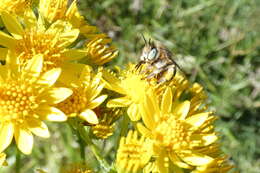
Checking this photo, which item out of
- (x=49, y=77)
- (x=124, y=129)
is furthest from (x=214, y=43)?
(x=49, y=77)

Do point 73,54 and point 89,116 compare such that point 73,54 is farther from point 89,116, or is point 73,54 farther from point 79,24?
point 89,116

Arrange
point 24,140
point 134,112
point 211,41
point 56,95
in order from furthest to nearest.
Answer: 1. point 211,41
2. point 134,112
3. point 56,95
4. point 24,140

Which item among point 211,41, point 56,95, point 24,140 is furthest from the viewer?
point 211,41

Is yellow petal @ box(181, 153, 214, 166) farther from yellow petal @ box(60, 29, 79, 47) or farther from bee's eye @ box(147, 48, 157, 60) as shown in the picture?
yellow petal @ box(60, 29, 79, 47)

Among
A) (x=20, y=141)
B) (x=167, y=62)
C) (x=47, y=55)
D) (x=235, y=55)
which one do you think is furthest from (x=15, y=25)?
(x=235, y=55)

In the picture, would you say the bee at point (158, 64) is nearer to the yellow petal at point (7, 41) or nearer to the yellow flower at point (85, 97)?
the yellow flower at point (85, 97)

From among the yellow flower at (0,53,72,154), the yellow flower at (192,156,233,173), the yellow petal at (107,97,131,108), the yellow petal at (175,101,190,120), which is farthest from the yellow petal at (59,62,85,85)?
the yellow flower at (192,156,233,173)

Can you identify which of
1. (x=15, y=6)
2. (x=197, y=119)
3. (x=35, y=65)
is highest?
(x=15, y=6)
